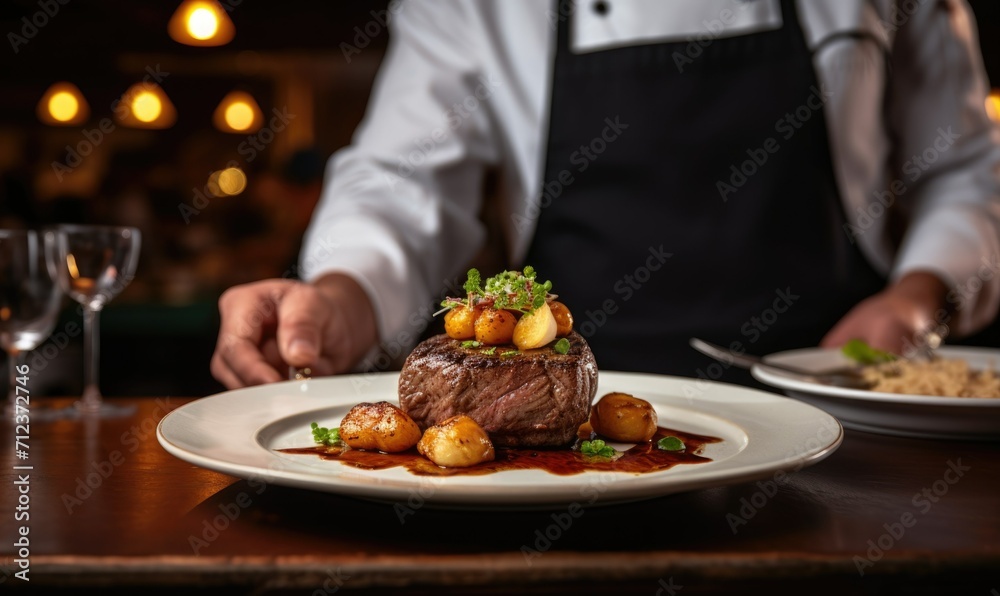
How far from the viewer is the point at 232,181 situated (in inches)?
482

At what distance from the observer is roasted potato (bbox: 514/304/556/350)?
1.49 metres

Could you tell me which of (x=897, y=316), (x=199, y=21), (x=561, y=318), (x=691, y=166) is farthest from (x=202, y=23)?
(x=561, y=318)

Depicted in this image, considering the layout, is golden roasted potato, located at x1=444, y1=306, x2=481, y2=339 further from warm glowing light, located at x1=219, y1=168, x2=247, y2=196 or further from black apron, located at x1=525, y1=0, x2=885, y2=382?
warm glowing light, located at x1=219, y1=168, x2=247, y2=196

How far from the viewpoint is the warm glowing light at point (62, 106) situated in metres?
10.1

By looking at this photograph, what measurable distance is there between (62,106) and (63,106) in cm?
1

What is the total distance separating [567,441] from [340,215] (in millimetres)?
1486

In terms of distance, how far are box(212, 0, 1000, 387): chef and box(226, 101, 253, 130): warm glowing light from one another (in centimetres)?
831

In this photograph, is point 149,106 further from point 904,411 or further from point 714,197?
point 904,411

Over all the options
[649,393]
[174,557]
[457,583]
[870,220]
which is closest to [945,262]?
[870,220]

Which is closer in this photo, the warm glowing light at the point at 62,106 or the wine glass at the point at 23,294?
the wine glass at the point at 23,294

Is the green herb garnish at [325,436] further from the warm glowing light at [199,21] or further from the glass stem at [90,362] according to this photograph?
the warm glowing light at [199,21]

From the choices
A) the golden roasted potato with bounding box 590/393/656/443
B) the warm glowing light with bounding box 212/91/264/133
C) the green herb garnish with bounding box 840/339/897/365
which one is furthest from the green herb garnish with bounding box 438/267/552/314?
the warm glowing light with bounding box 212/91/264/133

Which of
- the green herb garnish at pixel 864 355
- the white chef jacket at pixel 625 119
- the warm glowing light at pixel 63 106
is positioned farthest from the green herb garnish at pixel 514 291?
the warm glowing light at pixel 63 106

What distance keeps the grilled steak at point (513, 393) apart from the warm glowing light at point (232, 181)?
440 inches
